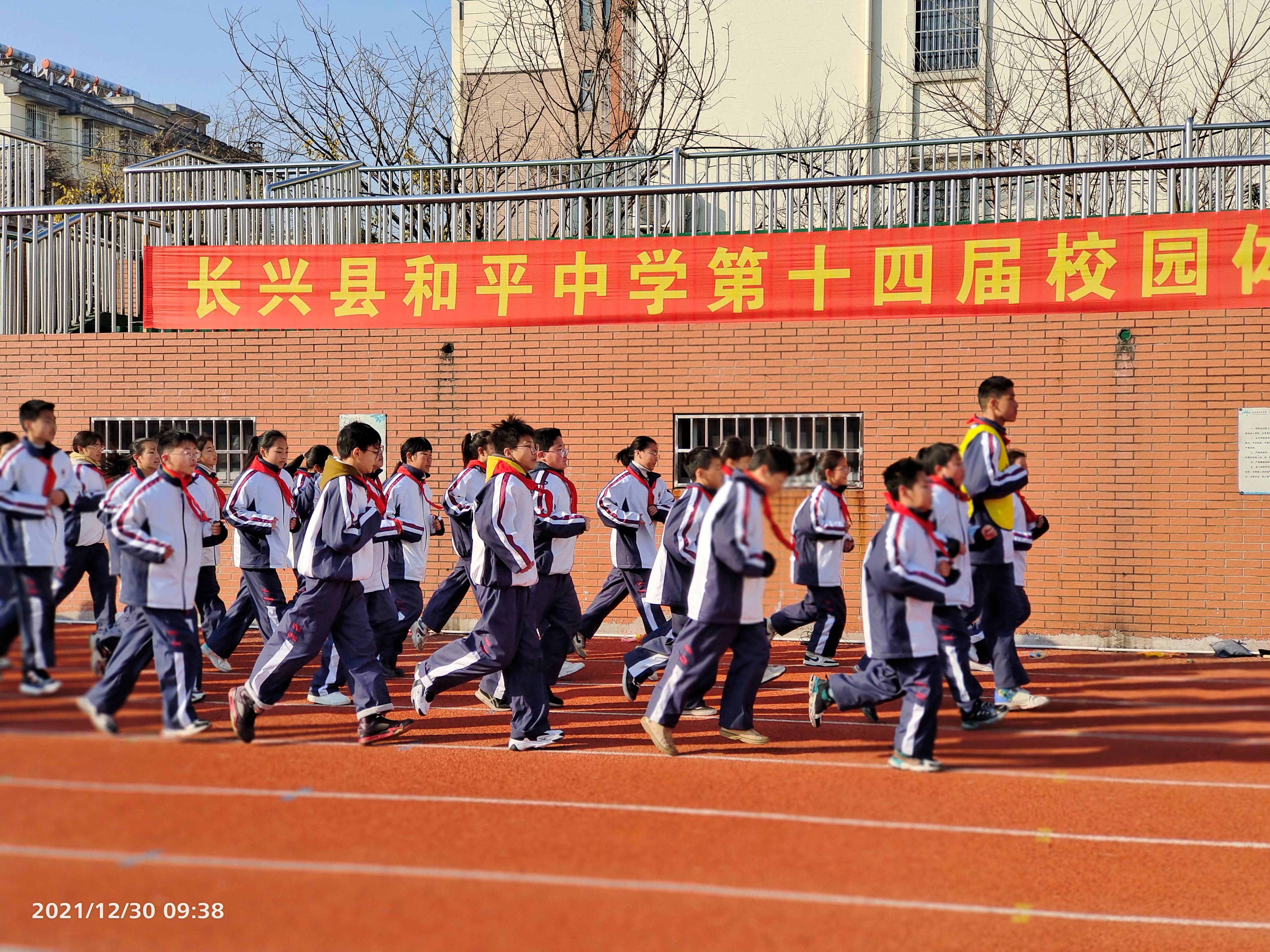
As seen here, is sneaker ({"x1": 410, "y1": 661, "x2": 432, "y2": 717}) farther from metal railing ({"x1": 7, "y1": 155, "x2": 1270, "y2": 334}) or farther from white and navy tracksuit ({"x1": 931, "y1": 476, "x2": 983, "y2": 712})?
metal railing ({"x1": 7, "y1": 155, "x2": 1270, "y2": 334})

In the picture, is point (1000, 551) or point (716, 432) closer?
point (1000, 551)

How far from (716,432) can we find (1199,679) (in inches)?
206

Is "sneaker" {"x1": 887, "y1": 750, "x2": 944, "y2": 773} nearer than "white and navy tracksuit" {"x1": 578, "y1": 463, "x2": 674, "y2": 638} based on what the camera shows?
Yes

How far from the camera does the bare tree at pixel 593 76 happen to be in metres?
20.2

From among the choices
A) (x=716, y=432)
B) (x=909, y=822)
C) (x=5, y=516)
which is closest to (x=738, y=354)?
(x=716, y=432)

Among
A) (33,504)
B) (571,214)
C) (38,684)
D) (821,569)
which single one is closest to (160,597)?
(33,504)

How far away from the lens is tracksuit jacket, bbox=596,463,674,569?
10023 mm

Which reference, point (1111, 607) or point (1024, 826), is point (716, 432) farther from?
point (1024, 826)

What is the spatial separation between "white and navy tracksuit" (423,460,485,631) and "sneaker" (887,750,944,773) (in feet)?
13.0

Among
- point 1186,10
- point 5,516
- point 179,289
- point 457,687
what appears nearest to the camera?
point 5,516

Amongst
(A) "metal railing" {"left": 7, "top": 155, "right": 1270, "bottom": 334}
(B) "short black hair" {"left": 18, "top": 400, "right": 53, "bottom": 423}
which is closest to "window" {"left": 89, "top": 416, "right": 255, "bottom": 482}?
(A) "metal railing" {"left": 7, "top": 155, "right": 1270, "bottom": 334}

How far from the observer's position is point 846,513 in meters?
10.4

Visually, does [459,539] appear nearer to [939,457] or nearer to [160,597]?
[939,457]

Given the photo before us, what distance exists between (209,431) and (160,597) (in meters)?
12.0
